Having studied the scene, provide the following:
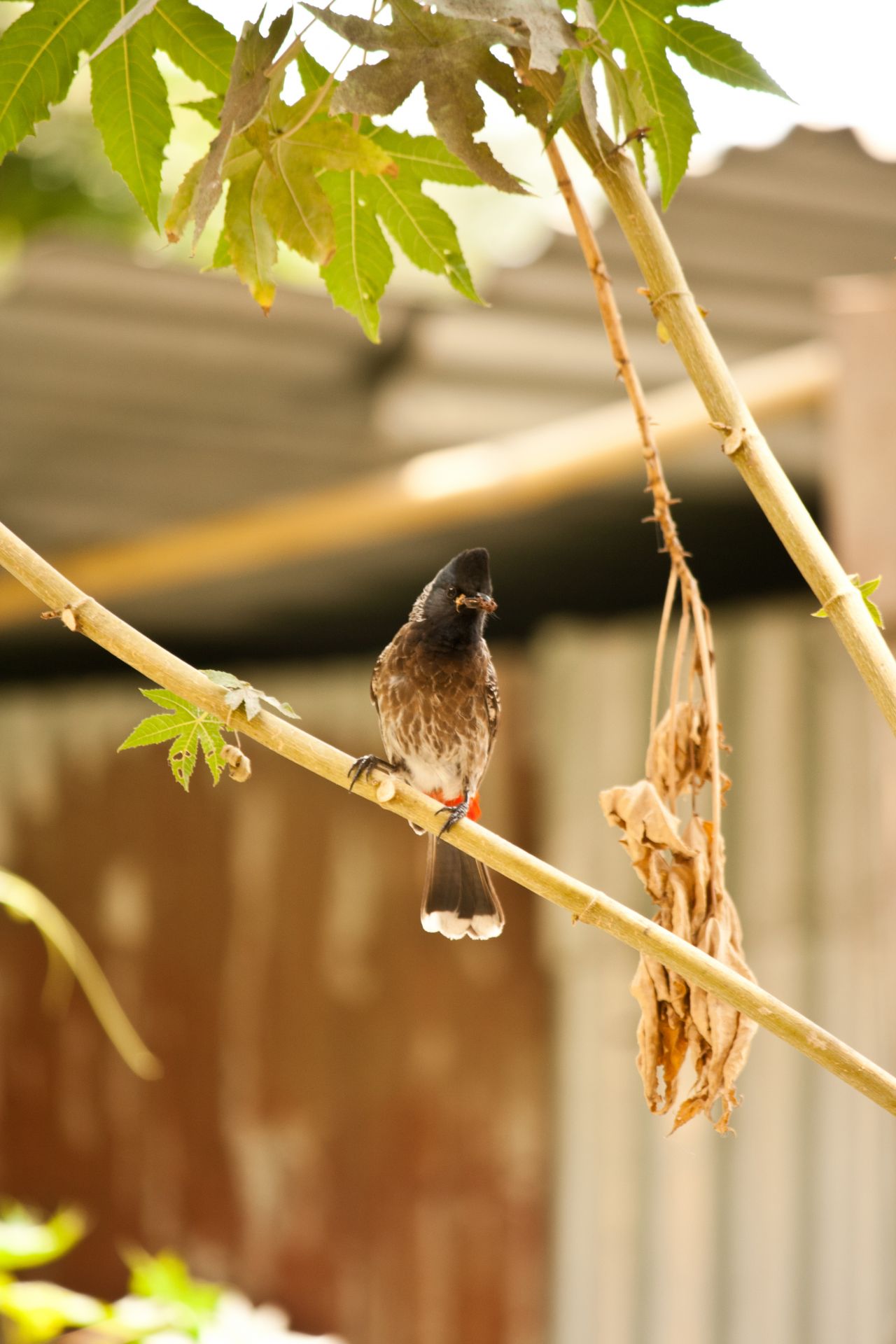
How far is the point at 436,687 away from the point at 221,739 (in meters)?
0.84

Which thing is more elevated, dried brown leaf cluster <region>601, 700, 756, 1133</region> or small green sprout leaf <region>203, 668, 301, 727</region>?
small green sprout leaf <region>203, 668, 301, 727</region>

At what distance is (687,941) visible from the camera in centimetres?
104

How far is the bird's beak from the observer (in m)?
1.17

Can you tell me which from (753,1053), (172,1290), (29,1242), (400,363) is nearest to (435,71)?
(29,1242)

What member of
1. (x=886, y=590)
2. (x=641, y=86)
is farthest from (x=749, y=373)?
(x=641, y=86)

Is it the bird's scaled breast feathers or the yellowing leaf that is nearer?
the yellowing leaf

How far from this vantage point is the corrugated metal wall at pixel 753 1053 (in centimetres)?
420

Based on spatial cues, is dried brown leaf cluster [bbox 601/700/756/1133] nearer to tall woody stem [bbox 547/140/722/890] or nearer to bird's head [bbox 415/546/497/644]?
tall woody stem [bbox 547/140/722/890]

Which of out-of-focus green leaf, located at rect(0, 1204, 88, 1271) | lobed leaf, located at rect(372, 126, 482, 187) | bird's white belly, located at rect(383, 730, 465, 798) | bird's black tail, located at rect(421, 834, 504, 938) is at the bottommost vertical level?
out-of-focus green leaf, located at rect(0, 1204, 88, 1271)

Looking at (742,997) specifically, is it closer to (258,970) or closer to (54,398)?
(54,398)

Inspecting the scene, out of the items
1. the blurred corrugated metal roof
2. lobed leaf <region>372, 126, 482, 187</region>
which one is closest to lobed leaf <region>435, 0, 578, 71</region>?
lobed leaf <region>372, 126, 482, 187</region>

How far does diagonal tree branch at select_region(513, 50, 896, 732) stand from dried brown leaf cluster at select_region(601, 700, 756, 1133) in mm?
161

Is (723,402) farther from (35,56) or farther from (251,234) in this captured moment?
(35,56)

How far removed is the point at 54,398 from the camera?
13.1ft
